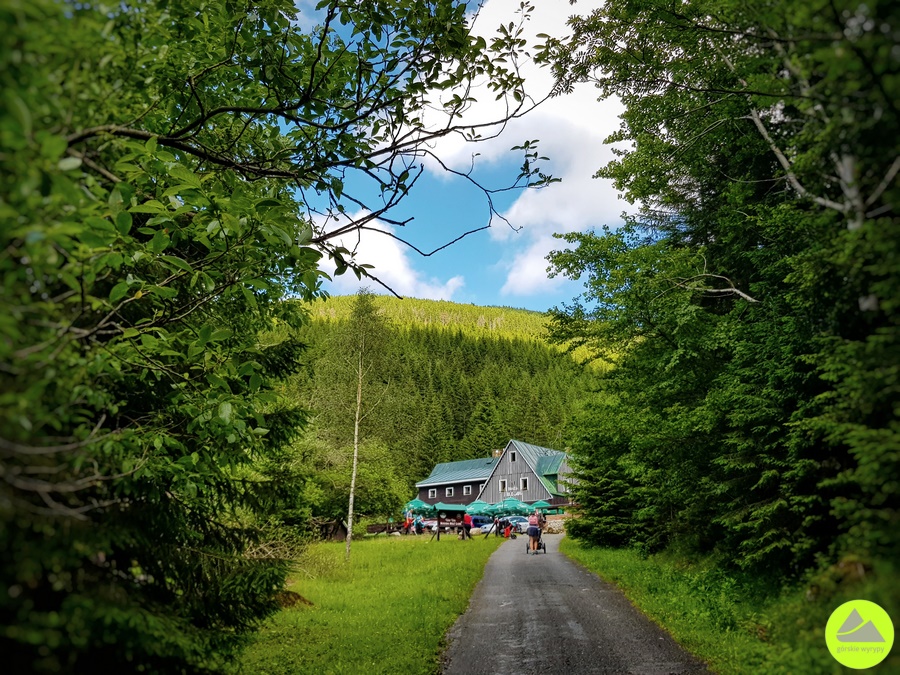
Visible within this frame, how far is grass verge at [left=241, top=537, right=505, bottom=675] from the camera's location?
298 inches

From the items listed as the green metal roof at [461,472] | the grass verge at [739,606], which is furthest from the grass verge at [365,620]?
the green metal roof at [461,472]

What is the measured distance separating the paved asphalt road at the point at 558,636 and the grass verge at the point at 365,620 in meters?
0.54

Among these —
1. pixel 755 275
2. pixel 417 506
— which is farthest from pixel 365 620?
pixel 417 506

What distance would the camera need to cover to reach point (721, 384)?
9516 millimetres

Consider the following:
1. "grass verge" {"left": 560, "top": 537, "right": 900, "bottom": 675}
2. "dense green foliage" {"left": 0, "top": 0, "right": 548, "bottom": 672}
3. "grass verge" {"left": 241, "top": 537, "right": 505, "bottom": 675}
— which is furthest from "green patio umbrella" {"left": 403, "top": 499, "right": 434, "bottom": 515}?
"dense green foliage" {"left": 0, "top": 0, "right": 548, "bottom": 672}

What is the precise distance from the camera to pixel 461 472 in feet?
235

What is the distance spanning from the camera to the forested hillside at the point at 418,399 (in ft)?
88.6

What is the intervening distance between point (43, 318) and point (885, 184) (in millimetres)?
2926

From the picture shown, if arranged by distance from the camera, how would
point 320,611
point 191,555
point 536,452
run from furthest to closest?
point 536,452 → point 320,611 → point 191,555

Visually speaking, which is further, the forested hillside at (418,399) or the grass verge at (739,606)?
the forested hillside at (418,399)

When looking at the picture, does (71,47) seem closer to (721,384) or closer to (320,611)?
(721,384)

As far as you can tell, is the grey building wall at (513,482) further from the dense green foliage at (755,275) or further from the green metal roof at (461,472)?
the dense green foliage at (755,275)

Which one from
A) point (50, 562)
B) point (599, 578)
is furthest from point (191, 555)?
point (599, 578)

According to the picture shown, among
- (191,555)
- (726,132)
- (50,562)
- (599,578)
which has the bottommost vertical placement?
(599,578)
